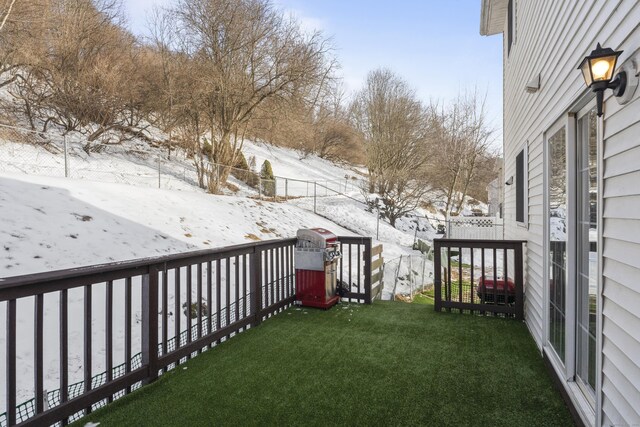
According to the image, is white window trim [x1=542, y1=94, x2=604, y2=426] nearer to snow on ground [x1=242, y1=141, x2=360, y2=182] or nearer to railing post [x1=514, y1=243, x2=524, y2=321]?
railing post [x1=514, y1=243, x2=524, y2=321]

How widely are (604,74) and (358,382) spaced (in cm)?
231

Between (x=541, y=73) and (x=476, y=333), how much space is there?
2.51 meters

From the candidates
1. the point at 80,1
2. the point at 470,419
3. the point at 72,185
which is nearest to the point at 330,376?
the point at 470,419

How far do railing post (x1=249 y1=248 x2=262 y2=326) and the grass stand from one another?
0.62 ft

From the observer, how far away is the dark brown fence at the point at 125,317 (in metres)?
1.97

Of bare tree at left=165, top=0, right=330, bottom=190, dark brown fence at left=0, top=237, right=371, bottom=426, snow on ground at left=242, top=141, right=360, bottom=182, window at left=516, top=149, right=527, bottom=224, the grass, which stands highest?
bare tree at left=165, top=0, right=330, bottom=190

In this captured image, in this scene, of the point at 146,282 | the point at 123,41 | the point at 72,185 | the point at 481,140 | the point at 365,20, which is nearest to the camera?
the point at 146,282

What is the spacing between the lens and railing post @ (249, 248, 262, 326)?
3.95m

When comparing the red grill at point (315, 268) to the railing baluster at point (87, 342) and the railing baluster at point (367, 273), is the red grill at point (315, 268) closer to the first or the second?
the railing baluster at point (367, 273)

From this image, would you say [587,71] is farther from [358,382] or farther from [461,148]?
[461,148]

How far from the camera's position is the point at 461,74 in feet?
60.3

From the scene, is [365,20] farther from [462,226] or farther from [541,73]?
[541,73]

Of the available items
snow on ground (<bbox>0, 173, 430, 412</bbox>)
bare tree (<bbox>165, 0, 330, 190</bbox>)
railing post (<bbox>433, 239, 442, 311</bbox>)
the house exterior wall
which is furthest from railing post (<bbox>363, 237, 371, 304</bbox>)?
bare tree (<bbox>165, 0, 330, 190</bbox>)

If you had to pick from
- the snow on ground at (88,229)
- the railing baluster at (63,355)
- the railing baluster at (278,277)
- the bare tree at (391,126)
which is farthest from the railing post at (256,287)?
the bare tree at (391,126)
